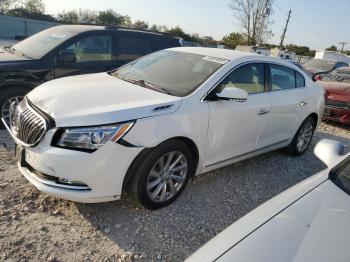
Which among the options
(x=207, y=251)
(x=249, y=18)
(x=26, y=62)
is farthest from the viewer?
(x=249, y=18)

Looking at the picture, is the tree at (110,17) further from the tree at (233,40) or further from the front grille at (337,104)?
the front grille at (337,104)

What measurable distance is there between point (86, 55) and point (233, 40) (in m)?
39.6

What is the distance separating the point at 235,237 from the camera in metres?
1.87

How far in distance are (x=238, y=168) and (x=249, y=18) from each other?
115 ft

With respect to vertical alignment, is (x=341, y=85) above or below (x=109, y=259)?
above

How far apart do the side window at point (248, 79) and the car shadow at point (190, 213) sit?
1.20 m

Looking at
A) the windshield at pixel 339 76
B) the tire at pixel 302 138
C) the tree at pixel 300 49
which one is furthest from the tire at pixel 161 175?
the tree at pixel 300 49

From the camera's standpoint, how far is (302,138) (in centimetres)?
566

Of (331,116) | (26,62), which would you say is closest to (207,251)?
(26,62)

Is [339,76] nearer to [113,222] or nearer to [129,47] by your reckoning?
[129,47]

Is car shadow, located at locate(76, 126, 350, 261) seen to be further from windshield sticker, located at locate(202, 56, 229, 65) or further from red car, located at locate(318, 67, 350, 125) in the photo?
red car, located at locate(318, 67, 350, 125)

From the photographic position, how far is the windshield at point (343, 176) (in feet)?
7.41

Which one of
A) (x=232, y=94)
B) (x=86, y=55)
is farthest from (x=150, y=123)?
(x=86, y=55)

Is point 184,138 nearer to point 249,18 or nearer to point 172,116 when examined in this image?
point 172,116
